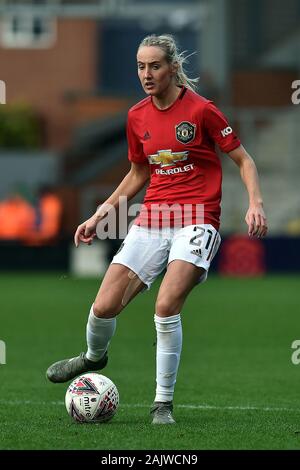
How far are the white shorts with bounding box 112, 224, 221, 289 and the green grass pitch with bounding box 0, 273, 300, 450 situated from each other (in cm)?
89

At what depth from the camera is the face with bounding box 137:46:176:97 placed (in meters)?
7.39

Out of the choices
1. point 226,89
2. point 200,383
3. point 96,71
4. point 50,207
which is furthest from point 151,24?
point 200,383

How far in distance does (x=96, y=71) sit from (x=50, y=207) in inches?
453

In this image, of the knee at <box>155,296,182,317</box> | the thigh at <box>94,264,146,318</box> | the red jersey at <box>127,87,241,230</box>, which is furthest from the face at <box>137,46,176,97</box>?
the knee at <box>155,296,182,317</box>

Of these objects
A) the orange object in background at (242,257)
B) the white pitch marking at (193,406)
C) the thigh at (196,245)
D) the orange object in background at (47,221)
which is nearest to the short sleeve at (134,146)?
the thigh at (196,245)

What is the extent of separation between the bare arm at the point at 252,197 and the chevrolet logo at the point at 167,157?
284 mm

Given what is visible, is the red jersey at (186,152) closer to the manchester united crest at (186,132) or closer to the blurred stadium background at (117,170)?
the manchester united crest at (186,132)

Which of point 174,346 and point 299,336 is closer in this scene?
point 174,346

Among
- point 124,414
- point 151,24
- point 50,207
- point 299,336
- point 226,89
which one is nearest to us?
point 124,414

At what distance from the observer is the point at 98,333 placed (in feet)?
25.2

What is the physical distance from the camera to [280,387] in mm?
9477

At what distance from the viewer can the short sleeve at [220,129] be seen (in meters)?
7.48

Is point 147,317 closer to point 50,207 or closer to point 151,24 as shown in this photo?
point 50,207

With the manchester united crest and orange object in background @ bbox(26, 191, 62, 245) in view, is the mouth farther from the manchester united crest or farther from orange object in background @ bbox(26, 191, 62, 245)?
orange object in background @ bbox(26, 191, 62, 245)
